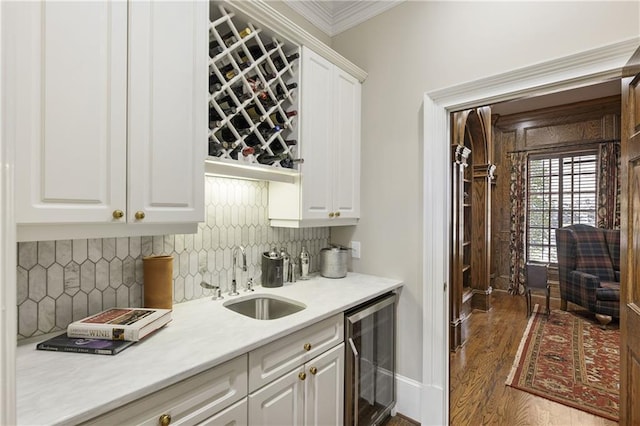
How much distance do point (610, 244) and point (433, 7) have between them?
12.4 feet

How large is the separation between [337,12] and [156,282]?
230 centimetres

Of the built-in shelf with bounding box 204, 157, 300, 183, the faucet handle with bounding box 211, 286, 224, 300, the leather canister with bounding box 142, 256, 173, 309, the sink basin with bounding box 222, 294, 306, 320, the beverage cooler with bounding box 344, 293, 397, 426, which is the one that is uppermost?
the built-in shelf with bounding box 204, 157, 300, 183

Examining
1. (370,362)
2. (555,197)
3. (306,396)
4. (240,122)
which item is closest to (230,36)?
(240,122)

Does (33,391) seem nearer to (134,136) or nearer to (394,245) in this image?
(134,136)

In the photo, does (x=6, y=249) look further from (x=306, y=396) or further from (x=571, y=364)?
(x=571, y=364)

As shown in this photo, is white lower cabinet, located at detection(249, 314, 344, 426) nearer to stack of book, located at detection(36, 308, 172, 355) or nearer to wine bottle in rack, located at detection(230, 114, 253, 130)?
stack of book, located at detection(36, 308, 172, 355)

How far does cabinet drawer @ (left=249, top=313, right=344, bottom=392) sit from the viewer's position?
1.25 metres

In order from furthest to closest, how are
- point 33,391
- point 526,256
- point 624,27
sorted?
point 526,256, point 624,27, point 33,391

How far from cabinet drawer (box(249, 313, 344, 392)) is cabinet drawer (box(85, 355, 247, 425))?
0.19ft

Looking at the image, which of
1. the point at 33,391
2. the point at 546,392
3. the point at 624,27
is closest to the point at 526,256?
the point at 546,392

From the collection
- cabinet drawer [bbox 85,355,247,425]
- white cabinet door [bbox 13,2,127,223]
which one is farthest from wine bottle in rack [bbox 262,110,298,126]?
cabinet drawer [bbox 85,355,247,425]

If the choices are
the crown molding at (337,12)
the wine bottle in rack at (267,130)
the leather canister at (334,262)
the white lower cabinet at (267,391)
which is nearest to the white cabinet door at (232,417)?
the white lower cabinet at (267,391)

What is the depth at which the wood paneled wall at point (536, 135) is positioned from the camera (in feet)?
14.0

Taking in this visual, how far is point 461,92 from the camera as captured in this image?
1.90 m
